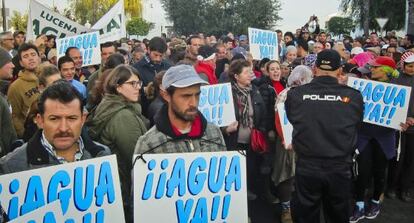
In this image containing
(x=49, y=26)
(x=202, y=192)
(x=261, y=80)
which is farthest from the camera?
(x=49, y=26)

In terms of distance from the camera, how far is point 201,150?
312cm

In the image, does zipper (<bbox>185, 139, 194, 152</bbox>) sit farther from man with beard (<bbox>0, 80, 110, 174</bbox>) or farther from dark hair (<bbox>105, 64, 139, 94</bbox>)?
dark hair (<bbox>105, 64, 139, 94</bbox>)

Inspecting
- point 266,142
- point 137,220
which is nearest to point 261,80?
point 266,142

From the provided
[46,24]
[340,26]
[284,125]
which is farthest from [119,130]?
[340,26]

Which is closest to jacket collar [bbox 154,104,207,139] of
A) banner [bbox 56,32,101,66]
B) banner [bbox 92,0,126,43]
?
Result: banner [bbox 56,32,101,66]

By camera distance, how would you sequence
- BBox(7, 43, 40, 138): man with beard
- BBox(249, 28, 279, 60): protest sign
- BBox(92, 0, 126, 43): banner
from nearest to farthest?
BBox(7, 43, 40, 138): man with beard
BBox(249, 28, 279, 60): protest sign
BBox(92, 0, 126, 43): banner

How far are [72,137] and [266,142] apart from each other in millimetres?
3389

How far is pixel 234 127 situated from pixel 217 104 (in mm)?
355

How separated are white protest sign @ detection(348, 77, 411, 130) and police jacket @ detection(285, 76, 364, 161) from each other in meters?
1.44

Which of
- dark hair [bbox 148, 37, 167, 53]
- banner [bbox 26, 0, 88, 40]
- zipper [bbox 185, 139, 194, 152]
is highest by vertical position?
banner [bbox 26, 0, 88, 40]

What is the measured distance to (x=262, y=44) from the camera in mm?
8766

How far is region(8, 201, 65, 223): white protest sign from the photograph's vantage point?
2318mm

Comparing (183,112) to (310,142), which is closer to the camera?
(183,112)

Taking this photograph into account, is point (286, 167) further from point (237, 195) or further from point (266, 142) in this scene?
point (237, 195)
